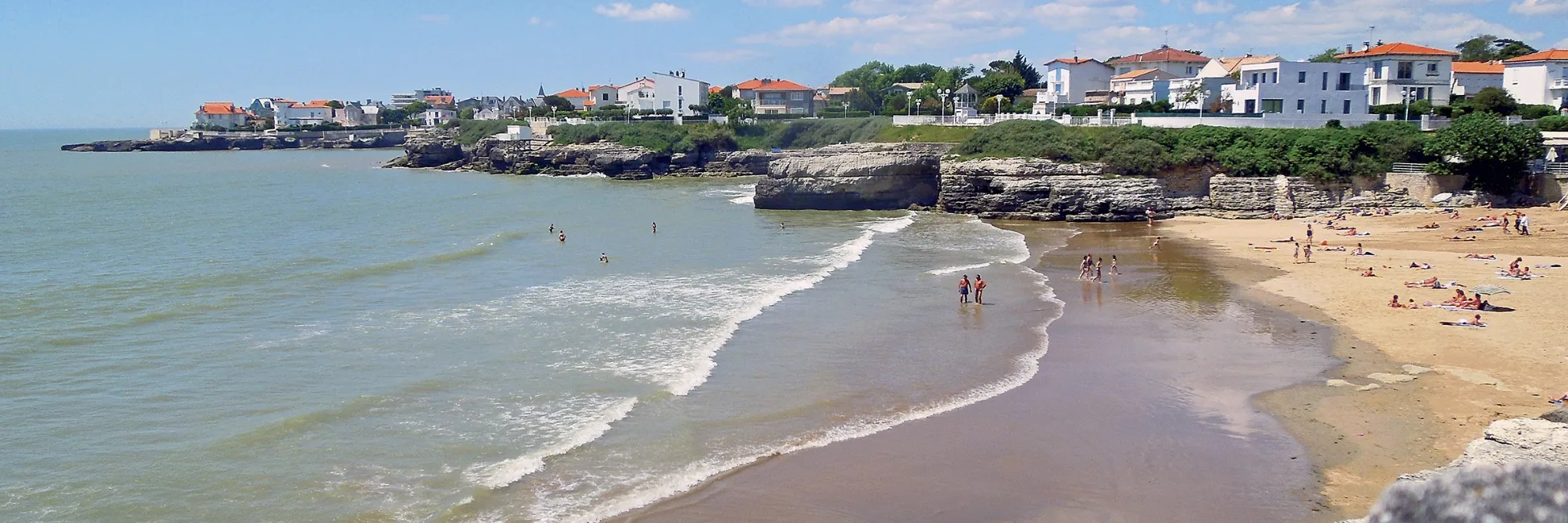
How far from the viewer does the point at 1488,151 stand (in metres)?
40.8

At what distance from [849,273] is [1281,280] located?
39.7ft

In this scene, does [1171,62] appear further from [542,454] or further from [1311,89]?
[542,454]

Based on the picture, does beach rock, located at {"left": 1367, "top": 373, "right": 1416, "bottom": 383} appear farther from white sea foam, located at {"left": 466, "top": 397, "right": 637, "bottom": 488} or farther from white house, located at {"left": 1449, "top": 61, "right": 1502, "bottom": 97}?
white house, located at {"left": 1449, "top": 61, "right": 1502, "bottom": 97}

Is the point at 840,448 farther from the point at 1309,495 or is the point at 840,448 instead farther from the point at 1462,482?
the point at 1462,482

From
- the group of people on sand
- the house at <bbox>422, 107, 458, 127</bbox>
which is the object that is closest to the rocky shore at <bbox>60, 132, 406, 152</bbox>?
the house at <bbox>422, 107, 458, 127</bbox>

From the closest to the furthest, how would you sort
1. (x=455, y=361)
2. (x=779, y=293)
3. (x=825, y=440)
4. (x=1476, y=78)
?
(x=825, y=440) → (x=455, y=361) → (x=779, y=293) → (x=1476, y=78)

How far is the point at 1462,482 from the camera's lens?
3.08m

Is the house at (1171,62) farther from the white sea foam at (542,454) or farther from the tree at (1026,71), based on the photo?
the white sea foam at (542,454)

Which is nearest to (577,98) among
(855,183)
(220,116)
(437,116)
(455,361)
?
(437,116)

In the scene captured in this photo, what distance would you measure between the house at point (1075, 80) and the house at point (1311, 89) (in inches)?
775

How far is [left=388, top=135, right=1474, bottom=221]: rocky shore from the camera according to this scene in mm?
43969

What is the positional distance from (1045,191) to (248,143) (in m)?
129

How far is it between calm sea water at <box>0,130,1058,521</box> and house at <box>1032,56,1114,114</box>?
35.9m

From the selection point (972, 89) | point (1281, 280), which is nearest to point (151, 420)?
point (1281, 280)
